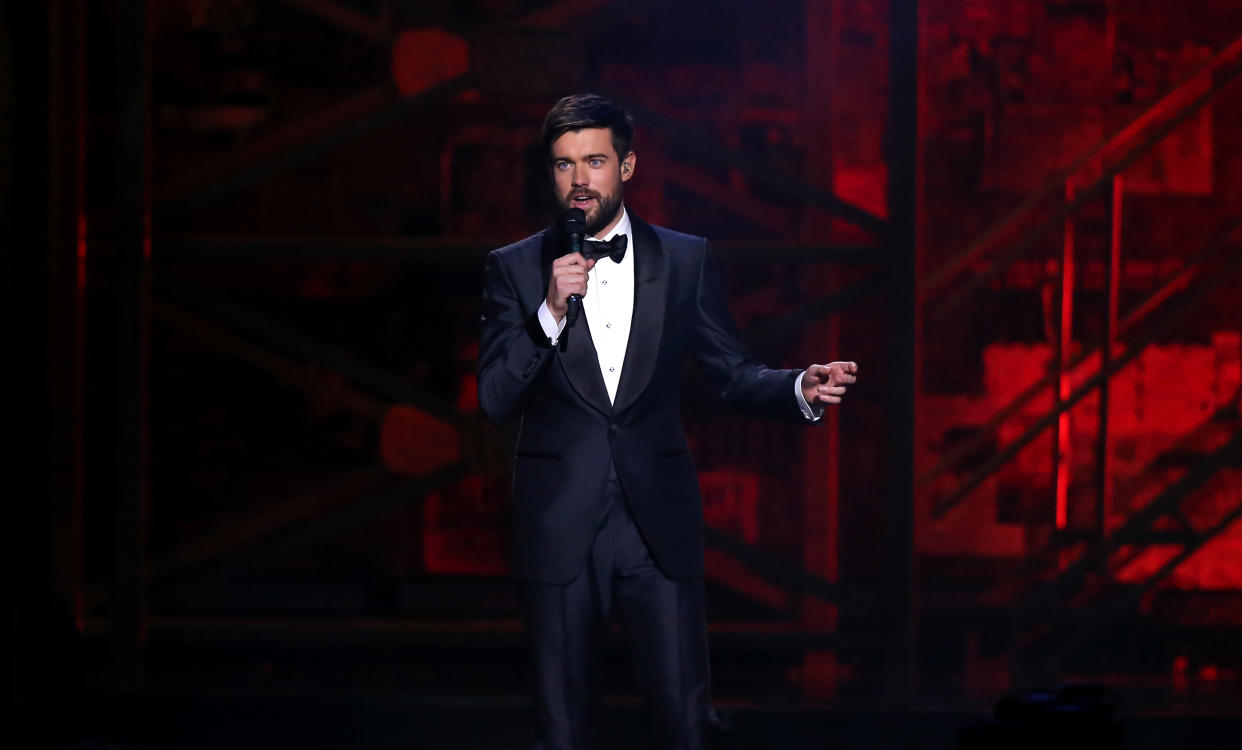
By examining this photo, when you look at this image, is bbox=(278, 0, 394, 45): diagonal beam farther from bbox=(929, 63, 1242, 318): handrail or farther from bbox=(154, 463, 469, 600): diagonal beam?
bbox=(929, 63, 1242, 318): handrail

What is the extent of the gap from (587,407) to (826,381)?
47 centimetres

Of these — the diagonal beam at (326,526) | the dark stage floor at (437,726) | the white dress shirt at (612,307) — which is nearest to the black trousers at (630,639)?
the white dress shirt at (612,307)

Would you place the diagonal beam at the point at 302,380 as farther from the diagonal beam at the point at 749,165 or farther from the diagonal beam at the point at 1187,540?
the diagonal beam at the point at 1187,540

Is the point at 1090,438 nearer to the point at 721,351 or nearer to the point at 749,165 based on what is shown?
the point at 749,165

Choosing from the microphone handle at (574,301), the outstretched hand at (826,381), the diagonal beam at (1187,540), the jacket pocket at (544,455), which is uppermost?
the microphone handle at (574,301)

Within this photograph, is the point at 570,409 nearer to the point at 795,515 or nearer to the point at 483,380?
the point at 483,380

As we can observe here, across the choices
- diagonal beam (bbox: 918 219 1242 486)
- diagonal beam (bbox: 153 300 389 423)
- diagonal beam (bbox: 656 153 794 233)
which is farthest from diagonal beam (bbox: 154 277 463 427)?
diagonal beam (bbox: 918 219 1242 486)

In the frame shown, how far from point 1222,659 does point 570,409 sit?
3534 mm

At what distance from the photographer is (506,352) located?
277 cm

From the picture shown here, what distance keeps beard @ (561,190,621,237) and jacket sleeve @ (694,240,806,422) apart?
9.8 inches

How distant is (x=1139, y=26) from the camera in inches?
232

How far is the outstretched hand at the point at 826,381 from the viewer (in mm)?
2701

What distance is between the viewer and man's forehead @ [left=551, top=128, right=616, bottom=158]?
280 centimetres

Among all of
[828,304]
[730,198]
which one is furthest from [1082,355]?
[730,198]
